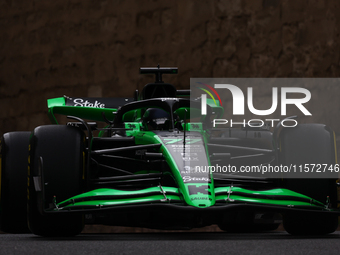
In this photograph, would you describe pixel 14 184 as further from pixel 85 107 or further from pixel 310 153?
pixel 310 153

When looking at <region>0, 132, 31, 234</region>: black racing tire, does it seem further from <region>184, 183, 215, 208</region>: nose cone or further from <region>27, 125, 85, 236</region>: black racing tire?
<region>184, 183, 215, 208</region>: nose cone

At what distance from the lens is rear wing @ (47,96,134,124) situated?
7.57 metres

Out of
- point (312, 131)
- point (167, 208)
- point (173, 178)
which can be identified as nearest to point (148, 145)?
point (173, 178)

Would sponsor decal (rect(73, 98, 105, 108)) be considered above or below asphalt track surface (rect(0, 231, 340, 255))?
above

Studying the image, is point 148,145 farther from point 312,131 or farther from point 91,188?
point 312,131

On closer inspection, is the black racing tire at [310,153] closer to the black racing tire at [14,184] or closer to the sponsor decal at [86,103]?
the black racing tire at [14,184]

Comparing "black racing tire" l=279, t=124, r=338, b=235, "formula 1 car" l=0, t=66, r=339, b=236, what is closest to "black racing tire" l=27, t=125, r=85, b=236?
"formula 1 car" l=0, t=66, r=339, b=236

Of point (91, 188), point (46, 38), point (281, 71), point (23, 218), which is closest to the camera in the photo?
point (91, 188)

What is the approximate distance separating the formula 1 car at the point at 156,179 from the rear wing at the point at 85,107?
2.83 ft

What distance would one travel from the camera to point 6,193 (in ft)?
21.0

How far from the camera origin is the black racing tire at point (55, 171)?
5.79 meters

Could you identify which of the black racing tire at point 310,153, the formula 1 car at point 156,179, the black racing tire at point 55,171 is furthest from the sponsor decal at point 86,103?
the black racing tire at point 310,153

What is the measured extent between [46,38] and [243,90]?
3231 millimetres

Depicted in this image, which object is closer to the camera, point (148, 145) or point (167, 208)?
point (167, 208)
